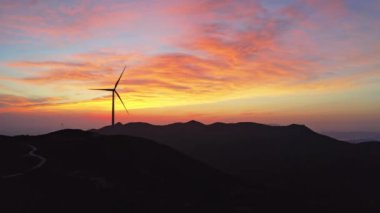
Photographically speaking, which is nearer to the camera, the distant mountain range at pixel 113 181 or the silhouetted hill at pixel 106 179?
the silhouetted hill at pixel 106 179

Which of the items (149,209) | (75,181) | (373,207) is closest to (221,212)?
(149,209)

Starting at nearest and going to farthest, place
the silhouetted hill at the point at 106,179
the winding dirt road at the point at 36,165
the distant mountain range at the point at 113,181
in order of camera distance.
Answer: the silhouetted hill at the point at 106,179 < the distant mountain range at the point at 113,181 < the winding dirt road at the point at 36,165

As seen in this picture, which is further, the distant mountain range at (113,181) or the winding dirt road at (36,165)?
the winding dirt road at (36,165)

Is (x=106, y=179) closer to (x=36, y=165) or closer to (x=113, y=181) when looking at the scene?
(x=113, y=181)

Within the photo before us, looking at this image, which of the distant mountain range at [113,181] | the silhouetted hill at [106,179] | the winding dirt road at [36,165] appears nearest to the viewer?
the silhouetted hill at [106,179]

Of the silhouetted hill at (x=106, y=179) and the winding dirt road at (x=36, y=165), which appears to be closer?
the silhouetted hill at (x=106, y=179)

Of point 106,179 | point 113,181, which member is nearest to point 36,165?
point 106,179

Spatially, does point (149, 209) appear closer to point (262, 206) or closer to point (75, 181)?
point (75, 181)

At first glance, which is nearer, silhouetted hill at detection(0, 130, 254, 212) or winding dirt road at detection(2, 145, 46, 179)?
silhouetted hill at detection(0, 130, 254, 212)
